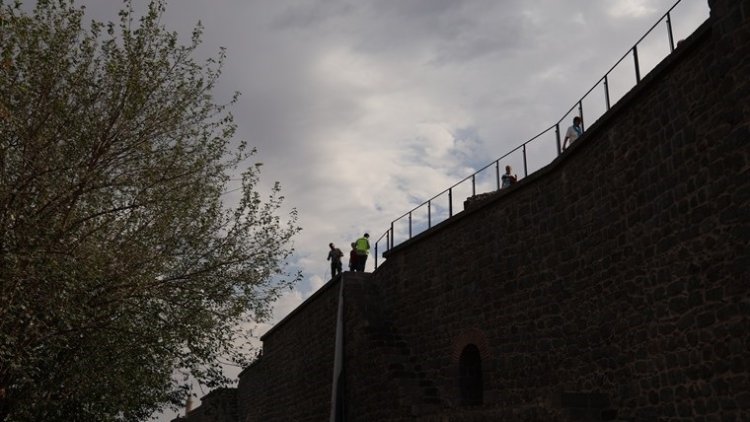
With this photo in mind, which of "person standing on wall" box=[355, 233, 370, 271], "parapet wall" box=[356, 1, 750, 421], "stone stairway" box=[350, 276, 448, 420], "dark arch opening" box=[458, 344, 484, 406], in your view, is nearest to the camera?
"parapet wall" box=[356, 1, 750, 421]

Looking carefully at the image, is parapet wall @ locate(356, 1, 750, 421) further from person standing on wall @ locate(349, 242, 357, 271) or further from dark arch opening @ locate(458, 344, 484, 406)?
person standing on wall @ locate(349, 242, 357, 271)

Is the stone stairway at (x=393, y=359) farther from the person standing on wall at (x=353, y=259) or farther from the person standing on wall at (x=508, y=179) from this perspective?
the person standing on wall at (x=508, y=179)

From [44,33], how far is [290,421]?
14024 mm

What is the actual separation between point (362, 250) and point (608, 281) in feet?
31.8

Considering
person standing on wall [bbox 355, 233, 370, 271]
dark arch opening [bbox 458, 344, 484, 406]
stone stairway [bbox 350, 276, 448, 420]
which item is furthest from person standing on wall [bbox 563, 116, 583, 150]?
person standing on wall [bbox 355, 233, 370, 271]

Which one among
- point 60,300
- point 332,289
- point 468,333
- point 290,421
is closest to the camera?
point 60,300

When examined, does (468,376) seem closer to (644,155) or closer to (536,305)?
(536,305)

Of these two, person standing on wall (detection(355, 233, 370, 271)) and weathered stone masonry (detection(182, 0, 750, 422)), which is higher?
person standing on wall (detection(355, 233, 370, 271))

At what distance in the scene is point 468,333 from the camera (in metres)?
13.2

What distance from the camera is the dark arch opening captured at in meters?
13.2

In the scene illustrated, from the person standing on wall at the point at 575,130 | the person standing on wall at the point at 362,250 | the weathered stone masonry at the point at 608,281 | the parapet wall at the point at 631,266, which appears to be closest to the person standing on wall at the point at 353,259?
the person standing on wall at the point at 362,250

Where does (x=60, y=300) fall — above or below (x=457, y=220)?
below

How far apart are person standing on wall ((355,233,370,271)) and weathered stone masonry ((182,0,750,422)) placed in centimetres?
243

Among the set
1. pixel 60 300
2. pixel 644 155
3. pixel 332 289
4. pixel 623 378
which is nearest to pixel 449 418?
pixel 623 378
